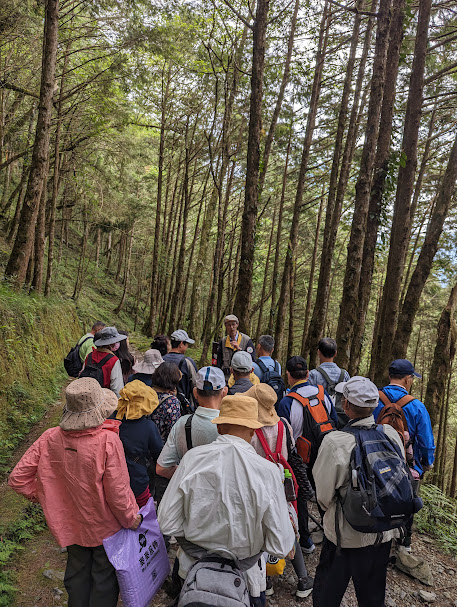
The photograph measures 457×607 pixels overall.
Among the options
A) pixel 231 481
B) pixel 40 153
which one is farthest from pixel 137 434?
pixel 40 153

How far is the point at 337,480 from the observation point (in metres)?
2.85

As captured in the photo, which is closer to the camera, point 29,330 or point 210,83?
point 29,330

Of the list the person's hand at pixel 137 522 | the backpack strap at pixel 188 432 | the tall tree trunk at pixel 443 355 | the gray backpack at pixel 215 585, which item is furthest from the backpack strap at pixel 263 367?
the tall tree trunk at pixel 443 355

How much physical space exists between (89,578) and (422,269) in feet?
27.5

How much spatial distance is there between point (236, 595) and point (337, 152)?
12232 mm

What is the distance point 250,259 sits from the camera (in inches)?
364

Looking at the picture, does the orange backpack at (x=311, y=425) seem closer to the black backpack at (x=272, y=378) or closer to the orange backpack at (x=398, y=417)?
the orange backpack at (x=398, y=417)

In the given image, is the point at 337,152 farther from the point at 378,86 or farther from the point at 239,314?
the point at 239,314

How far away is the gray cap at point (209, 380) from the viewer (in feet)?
10.6

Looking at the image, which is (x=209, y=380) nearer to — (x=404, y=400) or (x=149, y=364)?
(x=149, y=364)

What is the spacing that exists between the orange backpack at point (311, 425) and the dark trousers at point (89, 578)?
7.05ft

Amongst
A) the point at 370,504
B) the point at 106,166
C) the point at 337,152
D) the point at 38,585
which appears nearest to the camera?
the point at 370,504

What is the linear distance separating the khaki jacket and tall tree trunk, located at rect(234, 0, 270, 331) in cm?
621

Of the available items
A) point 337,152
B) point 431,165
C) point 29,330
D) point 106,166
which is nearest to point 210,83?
point 106,166
